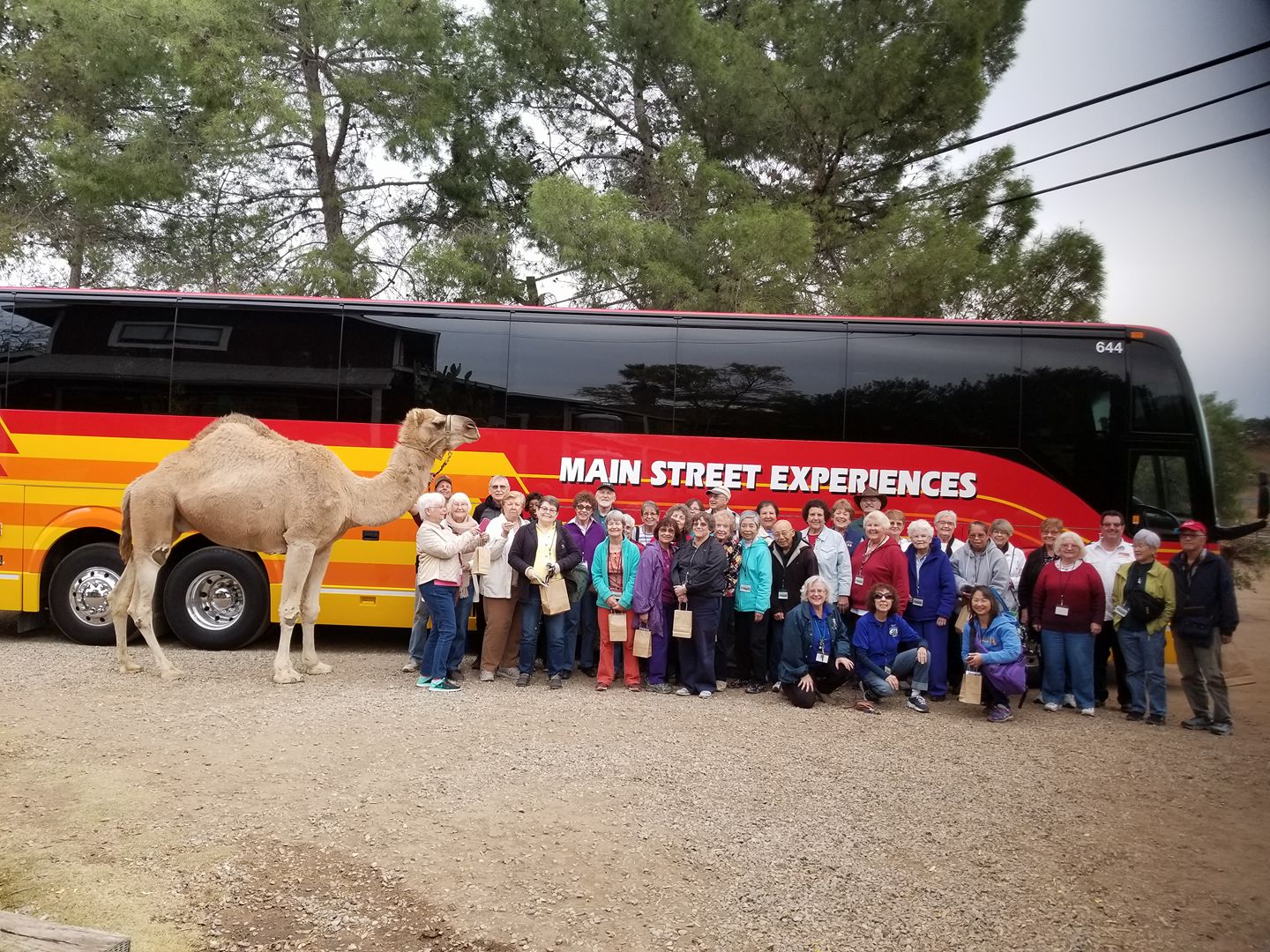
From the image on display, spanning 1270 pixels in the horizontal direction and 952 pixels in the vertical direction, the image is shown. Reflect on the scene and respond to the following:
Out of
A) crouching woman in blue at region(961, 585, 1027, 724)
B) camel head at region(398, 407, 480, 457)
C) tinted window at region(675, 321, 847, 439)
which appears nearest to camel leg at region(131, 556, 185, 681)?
camel head at region(398, 407, 480, 457)

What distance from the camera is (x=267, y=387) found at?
8.36 m

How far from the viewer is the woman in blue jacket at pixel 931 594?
23.5ft

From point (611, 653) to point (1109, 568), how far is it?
4.27 meters

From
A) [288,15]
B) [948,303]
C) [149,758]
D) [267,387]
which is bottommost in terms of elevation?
[149,758]

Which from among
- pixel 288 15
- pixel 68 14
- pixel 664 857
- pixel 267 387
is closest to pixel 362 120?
pixel 288 15

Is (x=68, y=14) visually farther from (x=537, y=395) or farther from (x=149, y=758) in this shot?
(x=149, y=758)

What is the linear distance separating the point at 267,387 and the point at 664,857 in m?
6.32

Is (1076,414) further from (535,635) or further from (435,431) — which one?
(435,431)

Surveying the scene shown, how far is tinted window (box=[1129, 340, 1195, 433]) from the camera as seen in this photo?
779 cm

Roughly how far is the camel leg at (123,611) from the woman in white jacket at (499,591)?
2962mm

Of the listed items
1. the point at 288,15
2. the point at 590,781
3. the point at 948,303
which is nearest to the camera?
the point at 590,781

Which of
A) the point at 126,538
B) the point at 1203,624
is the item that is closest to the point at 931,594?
the point at 1203,624

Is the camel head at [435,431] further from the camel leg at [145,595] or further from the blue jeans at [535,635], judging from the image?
the camel leg at [145,595]

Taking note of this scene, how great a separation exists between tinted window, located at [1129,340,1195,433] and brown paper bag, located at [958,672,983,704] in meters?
3.01
